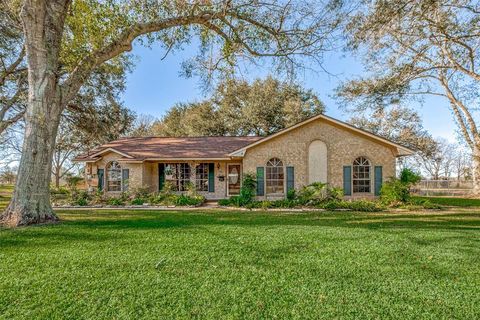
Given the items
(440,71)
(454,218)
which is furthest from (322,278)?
(440,71)

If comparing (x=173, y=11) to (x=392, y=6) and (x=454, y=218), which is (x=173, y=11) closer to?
(x=392, y=6)

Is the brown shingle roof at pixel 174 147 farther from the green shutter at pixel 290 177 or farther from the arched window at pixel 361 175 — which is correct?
the arched window at pixel 361 175

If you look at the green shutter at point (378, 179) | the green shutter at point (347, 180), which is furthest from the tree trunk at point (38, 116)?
the green shutter at point (378, 179)

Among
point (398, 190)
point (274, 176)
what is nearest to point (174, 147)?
point (274, 176)

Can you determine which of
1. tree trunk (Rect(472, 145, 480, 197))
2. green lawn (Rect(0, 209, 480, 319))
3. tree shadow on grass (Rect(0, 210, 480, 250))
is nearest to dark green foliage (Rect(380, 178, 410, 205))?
tree shadow on grass (Rect(0, 210, 480, 250))

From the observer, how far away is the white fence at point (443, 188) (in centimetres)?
2247

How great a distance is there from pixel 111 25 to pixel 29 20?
91.9 inches

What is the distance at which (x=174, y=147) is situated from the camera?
18188mm

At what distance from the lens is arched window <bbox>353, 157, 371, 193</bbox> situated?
14.7 m

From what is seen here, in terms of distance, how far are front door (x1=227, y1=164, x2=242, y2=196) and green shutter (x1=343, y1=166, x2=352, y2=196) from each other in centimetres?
594

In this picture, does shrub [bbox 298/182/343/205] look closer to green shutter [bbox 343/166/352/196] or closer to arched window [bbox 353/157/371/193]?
green shutter [bbox 343/166/352/196]

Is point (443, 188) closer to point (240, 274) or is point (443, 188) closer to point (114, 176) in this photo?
point (114, 176)

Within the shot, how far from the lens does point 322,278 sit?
4.04 meters

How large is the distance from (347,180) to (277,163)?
3763 mm
